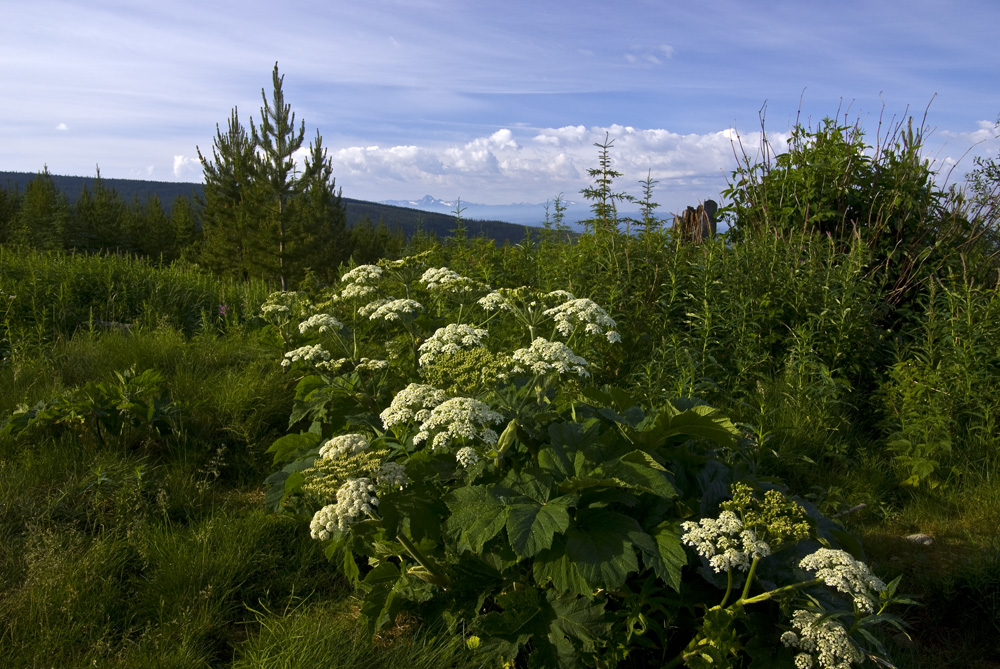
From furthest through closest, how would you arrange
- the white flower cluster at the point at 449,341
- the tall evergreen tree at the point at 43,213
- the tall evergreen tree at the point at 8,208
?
the tall evergreen tree at the point at 8,208
the tall evergreen tree at the point at 43,213
the white flower cluster at the point at 449,341

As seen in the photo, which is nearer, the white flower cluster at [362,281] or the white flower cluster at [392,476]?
the white flower cluster at [392,476]

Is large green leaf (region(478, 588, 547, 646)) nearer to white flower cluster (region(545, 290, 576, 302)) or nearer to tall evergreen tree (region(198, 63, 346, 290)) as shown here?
white flower cluster (region(545, 290, 576, 302))

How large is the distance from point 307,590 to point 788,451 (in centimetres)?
296

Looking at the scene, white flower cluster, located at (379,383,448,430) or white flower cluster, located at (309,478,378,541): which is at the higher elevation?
white flower cluster, located at (379,383,448,430)

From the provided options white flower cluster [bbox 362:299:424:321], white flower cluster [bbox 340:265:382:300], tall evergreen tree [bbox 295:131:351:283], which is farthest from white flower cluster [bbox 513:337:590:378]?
tall evergreen tree [bbox 295:131:351:283]

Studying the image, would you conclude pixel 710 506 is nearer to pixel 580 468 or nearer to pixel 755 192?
pixel 580 468

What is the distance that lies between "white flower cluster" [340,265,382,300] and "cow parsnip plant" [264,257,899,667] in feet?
5.50

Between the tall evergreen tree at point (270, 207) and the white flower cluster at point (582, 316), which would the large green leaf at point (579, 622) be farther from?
the tall evergreen tree at point (270, 207)

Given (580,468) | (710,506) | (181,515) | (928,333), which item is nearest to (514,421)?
(580,468)

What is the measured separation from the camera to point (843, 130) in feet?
21.0

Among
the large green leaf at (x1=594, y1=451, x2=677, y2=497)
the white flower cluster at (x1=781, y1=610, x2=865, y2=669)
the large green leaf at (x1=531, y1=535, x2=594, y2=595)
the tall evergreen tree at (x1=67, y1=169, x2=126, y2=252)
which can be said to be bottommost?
the white flower cluster at (x1=781, y1=610, x2=865, y2=669)

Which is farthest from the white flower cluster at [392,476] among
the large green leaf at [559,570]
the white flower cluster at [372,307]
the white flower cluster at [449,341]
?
the white flower cluster at [372,307]

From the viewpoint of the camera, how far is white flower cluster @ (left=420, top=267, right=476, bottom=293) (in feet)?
12.8

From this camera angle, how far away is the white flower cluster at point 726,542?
1.87m
